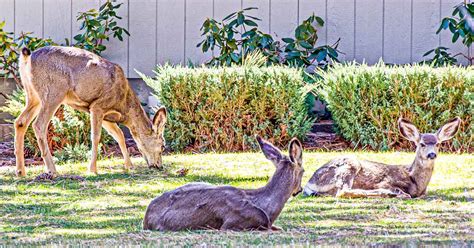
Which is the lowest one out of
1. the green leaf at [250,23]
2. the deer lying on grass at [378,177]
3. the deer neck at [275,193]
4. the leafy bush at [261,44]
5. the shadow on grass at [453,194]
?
the shadow on grass at [453,194]

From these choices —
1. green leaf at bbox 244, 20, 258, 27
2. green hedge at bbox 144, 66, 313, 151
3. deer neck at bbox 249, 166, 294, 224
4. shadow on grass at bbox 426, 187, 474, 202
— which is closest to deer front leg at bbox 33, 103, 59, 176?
green hedge at bbox 144, 66, 313, 151

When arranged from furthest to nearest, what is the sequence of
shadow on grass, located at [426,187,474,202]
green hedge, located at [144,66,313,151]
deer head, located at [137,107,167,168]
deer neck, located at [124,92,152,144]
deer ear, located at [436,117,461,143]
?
1. green hedge, located at [144,66,313,151]
2. deer neck, located at [124,92,152,144]
3. deer head, located at [137,107,167,168]
4. deer ear, located at [436,117,461,143]
5. shadow on grass, located at [426,187,474,202]

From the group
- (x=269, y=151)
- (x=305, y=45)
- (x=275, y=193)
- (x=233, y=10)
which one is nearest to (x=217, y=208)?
(x=275, y=193)

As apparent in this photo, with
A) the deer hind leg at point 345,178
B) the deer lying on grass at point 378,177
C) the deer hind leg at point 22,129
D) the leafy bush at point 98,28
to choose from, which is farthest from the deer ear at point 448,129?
the leafy bush at point 98,28

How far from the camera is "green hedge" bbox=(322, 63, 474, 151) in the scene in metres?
15.2

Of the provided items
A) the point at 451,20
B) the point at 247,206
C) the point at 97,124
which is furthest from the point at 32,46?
the point at 247,206

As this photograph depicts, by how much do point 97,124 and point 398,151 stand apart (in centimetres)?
452

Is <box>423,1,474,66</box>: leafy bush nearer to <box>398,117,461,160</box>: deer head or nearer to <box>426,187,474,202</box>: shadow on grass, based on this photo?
<box>426,187,474,202</box>: shadow on grass

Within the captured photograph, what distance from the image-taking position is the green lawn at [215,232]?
7.54m

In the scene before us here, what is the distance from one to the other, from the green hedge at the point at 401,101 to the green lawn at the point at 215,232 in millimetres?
1068

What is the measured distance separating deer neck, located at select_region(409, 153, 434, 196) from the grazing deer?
2917 millimetres

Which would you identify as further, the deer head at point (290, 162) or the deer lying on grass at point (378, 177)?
the deer lying on grass at point (378, 177)

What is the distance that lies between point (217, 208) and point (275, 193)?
0.52m

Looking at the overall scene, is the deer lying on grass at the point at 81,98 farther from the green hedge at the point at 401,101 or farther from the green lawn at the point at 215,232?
the green hedge at the point at 401,101
